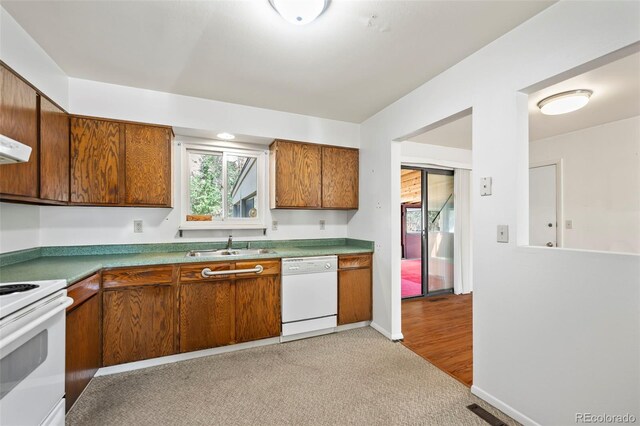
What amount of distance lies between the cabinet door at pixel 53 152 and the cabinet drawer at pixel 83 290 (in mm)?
702

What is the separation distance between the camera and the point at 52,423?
118 centimetres

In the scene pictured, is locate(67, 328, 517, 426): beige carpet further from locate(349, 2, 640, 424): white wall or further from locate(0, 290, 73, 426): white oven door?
locate(0, 290, 73, 426): white oven door

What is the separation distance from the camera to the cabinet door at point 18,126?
5.05 ft

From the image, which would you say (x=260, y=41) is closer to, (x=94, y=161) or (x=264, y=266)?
(x=94, y=161)

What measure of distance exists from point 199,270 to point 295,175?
1.43 meters

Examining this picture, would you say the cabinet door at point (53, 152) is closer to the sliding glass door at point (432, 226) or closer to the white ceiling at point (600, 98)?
the white ceiling at point (600, 98)

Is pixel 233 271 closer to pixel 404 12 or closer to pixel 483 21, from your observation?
pixel 404 12

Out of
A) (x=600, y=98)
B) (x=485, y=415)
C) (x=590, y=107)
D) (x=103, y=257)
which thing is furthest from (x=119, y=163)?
(x=590, y=107)

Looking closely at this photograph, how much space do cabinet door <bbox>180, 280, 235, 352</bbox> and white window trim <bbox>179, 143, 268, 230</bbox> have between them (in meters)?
0.78

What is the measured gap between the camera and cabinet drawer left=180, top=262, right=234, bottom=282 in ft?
7.73

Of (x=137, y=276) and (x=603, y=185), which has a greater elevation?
(x=603, y=185)

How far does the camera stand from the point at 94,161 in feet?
7.70

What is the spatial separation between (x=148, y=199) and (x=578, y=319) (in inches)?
128

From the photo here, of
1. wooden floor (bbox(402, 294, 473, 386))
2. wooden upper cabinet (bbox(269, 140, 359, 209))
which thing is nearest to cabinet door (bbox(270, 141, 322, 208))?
wooden upper cabinet (bbox(269, 140, 359, 209))
